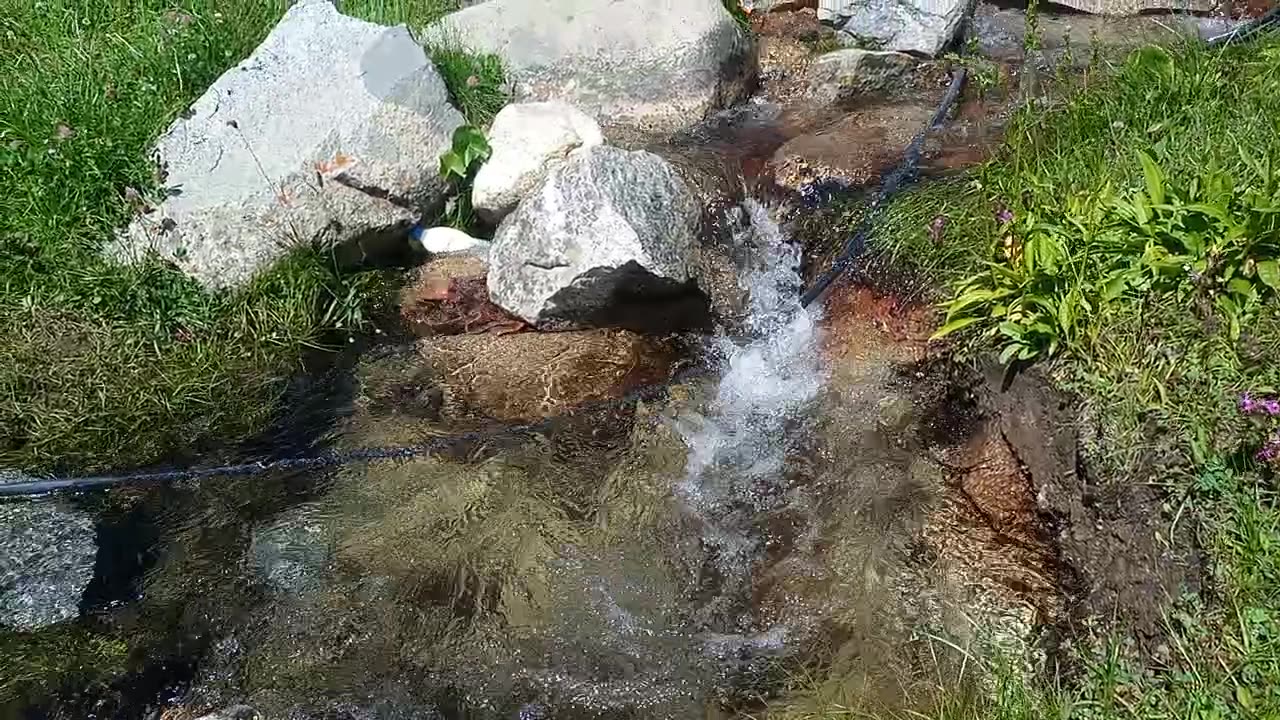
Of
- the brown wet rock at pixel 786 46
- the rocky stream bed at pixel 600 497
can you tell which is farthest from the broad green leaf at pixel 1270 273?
the brown wet rock at pixel 786 46

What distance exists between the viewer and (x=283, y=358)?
4992mm

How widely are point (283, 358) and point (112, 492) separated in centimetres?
106

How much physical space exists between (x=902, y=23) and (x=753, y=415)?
4.16 m

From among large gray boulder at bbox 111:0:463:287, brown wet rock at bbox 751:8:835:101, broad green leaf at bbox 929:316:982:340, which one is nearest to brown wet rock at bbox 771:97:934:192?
brown wet rock at bbox 751:8:835:101

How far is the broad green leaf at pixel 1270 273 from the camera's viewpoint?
10.6 feet

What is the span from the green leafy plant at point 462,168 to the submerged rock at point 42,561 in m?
2.71

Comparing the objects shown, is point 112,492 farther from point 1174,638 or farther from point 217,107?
point 1174,638

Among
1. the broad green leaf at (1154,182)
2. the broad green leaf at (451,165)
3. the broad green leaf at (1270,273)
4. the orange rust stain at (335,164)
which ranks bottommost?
the broad green leaf at (451,165)

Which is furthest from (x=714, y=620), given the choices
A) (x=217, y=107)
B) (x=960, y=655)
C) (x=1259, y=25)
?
(x=1259, y=25)

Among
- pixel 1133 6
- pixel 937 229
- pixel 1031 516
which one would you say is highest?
pixel 937 229

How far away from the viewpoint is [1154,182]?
359 centimetres

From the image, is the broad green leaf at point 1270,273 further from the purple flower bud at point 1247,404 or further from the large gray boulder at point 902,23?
the large gray boulder at point 902,23

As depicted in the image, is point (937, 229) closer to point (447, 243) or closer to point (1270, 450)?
point (1270, 450)

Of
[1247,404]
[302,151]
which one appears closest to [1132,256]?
[1247,404]
